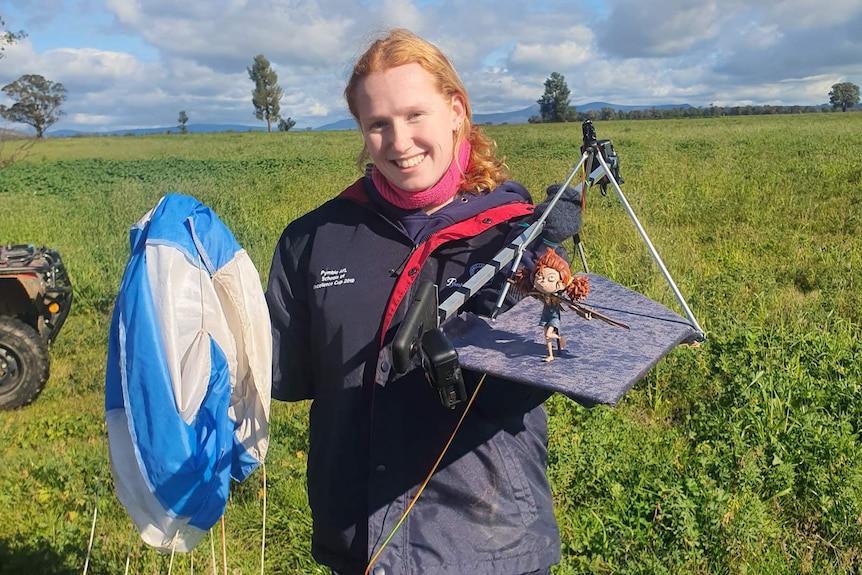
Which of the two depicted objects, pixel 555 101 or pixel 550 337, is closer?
pixel 550 337

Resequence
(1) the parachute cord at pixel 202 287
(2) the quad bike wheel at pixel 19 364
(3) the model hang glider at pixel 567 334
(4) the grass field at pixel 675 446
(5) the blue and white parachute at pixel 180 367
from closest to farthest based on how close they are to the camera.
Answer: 1. (3) the model hang glider at pixel 567 334
2. (5) the blue and white parachute at pixel 180 367
3. (1) the parachute cord at pixel 202 287
4. (4) the grass field at pixel 675 446
5. (2) the quad bike wheel at pixel 19 364

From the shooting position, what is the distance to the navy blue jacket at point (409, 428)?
6.11ft

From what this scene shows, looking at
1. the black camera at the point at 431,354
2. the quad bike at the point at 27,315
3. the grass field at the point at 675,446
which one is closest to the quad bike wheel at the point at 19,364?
the quad bike at the point at 27,315

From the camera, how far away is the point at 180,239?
6.27 ft

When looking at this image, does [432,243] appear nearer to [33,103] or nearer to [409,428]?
[409,428]

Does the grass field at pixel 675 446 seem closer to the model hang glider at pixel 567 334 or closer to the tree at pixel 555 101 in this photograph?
the model hang glider at pixel 567 334

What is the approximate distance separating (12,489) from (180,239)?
11.4 ft

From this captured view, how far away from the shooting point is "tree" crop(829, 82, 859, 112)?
98.0 meters

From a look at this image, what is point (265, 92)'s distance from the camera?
9369 cm

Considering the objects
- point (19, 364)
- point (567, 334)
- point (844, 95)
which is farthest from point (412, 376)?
point (844, 95)

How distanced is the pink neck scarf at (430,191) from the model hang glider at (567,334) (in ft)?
0.95

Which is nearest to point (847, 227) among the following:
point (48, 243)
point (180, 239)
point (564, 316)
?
point (564, 316)

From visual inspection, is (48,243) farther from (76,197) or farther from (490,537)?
(490,537)

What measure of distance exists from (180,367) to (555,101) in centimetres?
7668
